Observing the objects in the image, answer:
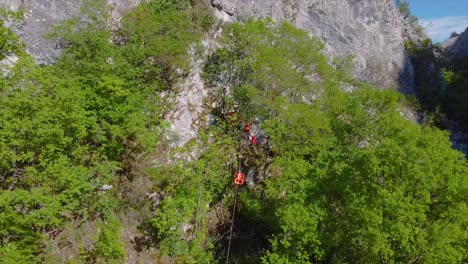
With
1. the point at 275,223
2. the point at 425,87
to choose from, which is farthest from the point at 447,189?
the point at 425,87

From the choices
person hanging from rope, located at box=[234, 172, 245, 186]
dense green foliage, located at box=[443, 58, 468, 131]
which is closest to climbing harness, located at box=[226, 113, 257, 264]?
person hanging from rope, located at box=[234, 172, 245, 186]

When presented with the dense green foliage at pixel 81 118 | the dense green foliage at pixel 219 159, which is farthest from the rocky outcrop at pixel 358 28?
the dense green foliage at pixel 81 118

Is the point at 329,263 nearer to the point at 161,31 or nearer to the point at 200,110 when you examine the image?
the point at 200,110

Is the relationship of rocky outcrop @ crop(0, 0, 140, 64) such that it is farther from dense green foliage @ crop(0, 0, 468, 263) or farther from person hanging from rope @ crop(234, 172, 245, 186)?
person hanging from rope @ crop(234, 172, 245, 186)

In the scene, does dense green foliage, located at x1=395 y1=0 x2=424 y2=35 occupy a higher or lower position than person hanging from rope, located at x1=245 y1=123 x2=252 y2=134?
higher

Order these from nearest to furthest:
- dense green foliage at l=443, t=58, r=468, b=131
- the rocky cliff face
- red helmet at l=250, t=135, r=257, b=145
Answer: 1. red helmet at l=250, t=135, r=257, b=145
2. the rocky cliff face
3. dense green foliage at l=443, t=58, r=468, b=131

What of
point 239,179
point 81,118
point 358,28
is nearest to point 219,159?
point 239,179

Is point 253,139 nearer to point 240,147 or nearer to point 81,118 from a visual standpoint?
point 240,147
